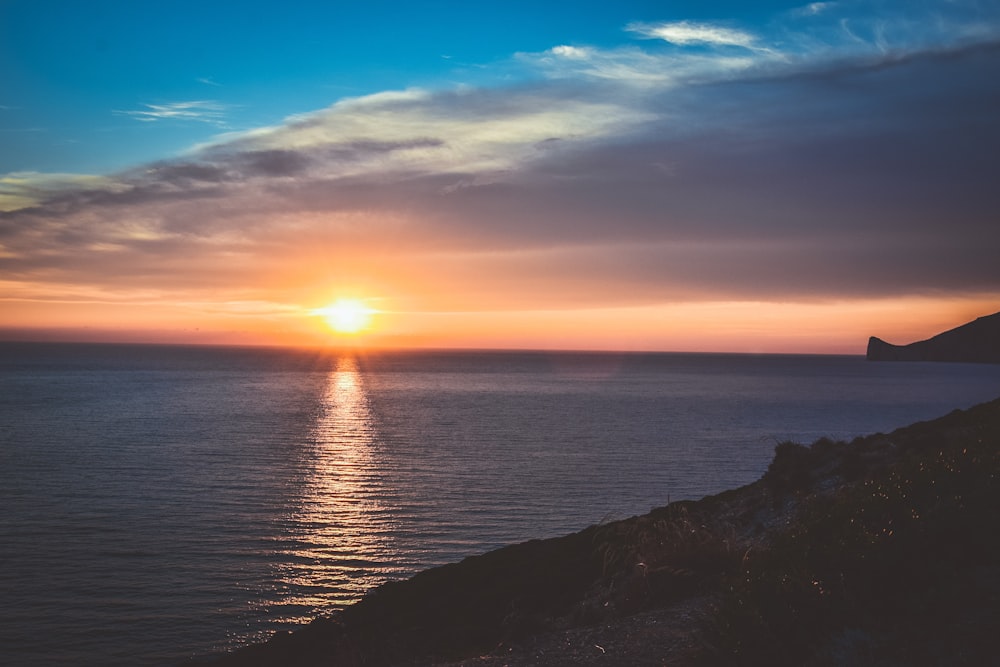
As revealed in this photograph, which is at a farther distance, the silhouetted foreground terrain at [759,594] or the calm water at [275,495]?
the calm water at [275,495]

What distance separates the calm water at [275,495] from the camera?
2392 centimetres

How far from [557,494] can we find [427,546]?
42.7 ft

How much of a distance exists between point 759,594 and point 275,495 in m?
37.8

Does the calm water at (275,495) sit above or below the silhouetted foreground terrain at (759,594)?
below

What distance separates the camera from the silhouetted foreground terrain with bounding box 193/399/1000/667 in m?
8.48

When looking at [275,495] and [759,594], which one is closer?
[759,594]

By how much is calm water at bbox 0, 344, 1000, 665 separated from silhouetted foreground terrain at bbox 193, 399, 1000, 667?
637cm

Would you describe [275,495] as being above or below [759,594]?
below

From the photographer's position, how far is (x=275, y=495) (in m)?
42.7

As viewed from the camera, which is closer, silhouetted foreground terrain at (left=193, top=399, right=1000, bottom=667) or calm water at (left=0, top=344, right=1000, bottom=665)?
silhouetted foreground terrain at (left=193, top=399, right=1000, bottom=667)

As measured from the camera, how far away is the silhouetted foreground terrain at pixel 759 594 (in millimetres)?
8477

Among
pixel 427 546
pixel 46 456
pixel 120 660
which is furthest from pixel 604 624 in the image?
pixel 46 456

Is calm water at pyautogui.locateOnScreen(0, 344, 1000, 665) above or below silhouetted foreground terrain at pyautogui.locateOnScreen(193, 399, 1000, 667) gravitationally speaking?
below

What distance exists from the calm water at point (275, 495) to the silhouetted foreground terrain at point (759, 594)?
637 cm
